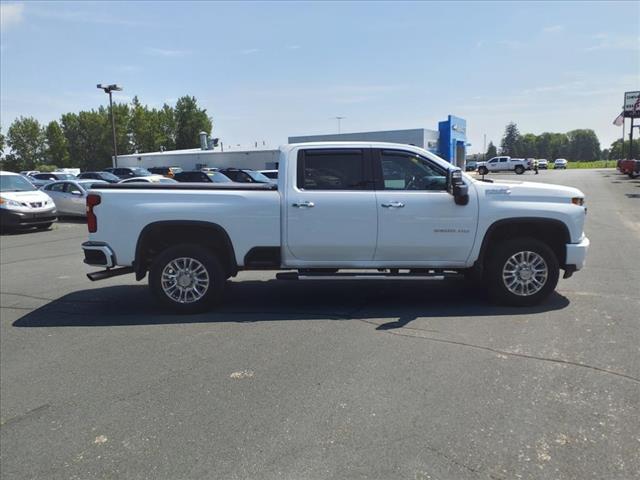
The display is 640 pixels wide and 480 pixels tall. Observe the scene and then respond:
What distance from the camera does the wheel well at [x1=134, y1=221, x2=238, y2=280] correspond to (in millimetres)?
6387

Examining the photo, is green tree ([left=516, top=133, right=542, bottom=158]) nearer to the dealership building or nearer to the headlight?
the dealership building

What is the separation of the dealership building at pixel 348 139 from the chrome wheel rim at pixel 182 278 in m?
38.0

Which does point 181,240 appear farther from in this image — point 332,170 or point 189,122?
point 189,122

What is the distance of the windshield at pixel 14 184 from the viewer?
16828 millimetres

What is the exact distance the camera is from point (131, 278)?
8977 millimetres

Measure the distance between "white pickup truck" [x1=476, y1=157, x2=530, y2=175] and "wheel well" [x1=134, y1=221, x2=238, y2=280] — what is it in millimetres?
53617

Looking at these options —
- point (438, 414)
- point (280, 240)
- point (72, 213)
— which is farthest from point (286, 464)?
point (72, 213)

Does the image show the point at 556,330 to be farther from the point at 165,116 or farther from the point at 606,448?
the point at 165,116

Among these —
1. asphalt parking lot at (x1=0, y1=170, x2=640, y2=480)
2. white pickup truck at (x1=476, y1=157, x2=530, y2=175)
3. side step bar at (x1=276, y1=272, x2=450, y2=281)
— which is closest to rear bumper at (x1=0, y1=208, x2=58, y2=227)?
asphalt parking lot at (x1=0, y1=170, x2=640, y2=480)

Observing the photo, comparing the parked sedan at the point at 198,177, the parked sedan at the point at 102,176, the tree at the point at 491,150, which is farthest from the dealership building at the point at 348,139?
the tree at the point at 491,150

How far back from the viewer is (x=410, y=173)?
6.46m

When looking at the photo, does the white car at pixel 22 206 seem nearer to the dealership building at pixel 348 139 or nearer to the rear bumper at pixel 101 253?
the rear bumper at pixel 101 253

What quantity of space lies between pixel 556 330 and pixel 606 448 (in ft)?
7.96

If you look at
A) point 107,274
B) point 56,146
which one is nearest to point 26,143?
point 56,146
